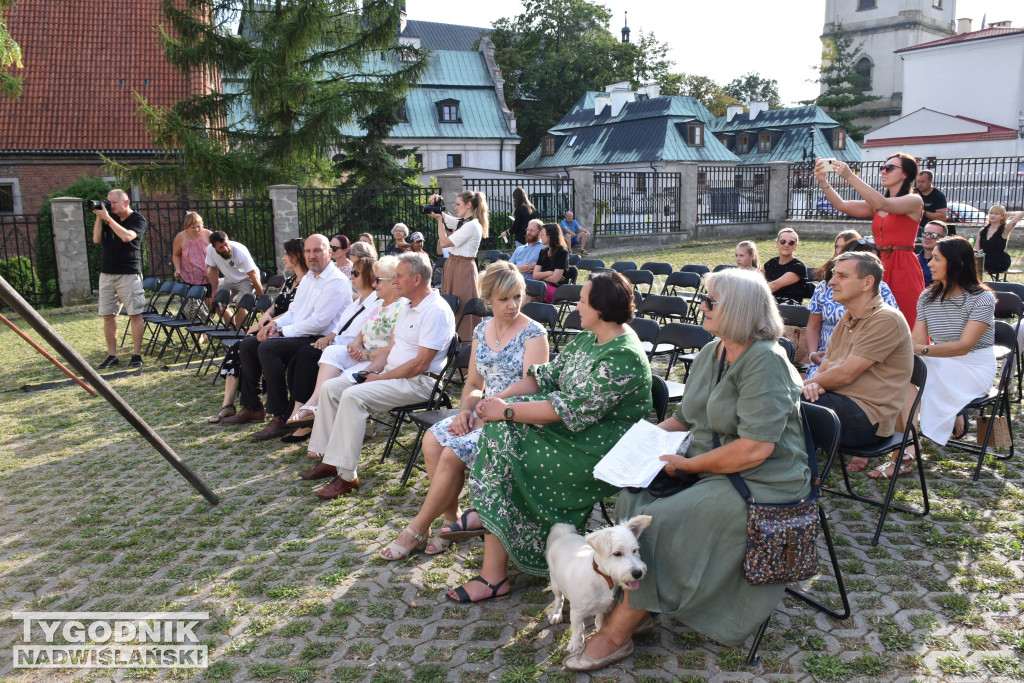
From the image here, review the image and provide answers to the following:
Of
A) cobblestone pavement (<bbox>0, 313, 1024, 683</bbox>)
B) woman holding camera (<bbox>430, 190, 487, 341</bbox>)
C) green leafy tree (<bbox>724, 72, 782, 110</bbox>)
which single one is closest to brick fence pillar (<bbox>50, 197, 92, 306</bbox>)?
woman holding camera (<bbox>430, 190, 487, 341</bbox>)

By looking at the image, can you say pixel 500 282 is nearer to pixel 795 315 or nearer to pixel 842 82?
pixel 795 315

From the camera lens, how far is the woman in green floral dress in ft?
12.0

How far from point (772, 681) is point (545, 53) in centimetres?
5470

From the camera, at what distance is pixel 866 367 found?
164 inches

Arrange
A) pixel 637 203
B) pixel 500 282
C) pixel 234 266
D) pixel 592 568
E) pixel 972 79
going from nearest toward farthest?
pixel 592 568
pixel 500 282
pixel 234 266
pixel 637 203
pixel 972 79

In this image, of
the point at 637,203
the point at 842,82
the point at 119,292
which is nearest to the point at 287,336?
the point at 119,292

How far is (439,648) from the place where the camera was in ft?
10.9

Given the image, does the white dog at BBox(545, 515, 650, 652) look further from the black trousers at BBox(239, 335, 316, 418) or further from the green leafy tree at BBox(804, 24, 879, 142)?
the green leafy tree at BBox(804, 24, 879, 142)

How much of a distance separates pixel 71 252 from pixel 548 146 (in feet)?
118

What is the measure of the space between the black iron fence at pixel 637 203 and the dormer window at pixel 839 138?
92.5 ft

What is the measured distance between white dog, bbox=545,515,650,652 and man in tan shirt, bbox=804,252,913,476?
166 cm

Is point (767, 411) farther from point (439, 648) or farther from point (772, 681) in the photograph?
point (439, 648)

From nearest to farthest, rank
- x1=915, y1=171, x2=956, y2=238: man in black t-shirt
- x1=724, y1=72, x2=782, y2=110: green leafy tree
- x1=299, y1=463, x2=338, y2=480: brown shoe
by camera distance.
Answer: x1=299, y1=463, x2=338, y2=480: brown shoe, x1=915, y1=171, x2=956, y2=238: man in black t-shirt, x1=724, y1=72, x2=782, y2=110: green leafy tree

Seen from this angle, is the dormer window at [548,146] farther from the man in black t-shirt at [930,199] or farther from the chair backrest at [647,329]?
the chair backrest at [647,329]
